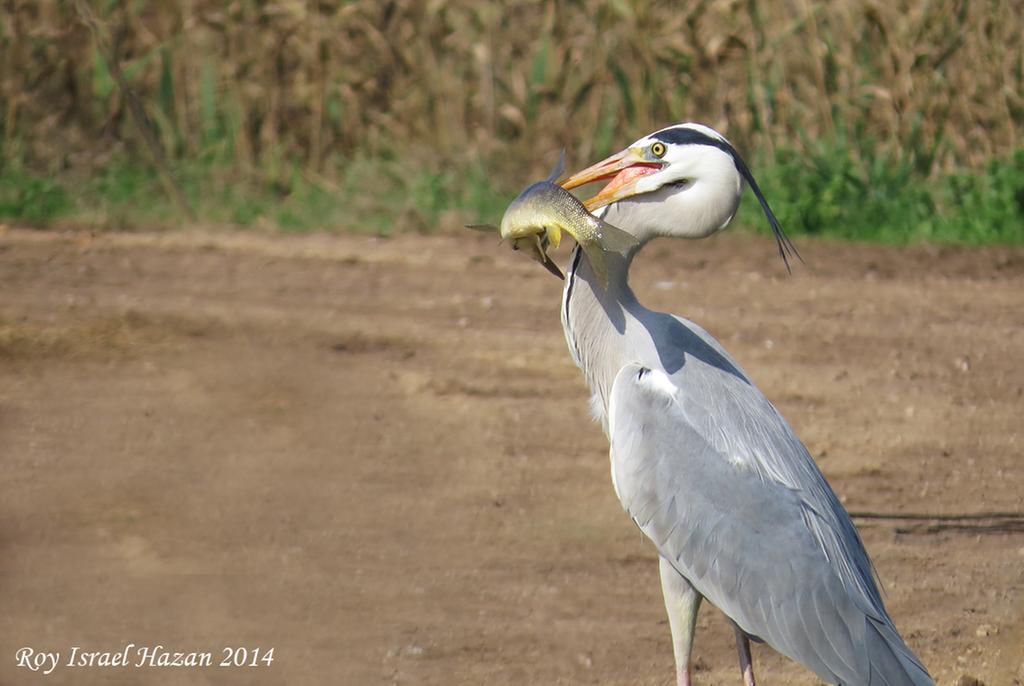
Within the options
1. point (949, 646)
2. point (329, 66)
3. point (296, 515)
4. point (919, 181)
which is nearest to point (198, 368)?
point (296, 515)

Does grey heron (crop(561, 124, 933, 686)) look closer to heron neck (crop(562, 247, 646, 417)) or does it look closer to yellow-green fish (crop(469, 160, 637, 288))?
heron neck (crop(562, 247, 646, 417))

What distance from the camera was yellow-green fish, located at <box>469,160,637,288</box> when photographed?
12.9ft

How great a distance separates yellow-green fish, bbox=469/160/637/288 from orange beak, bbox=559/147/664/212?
0.23 metres

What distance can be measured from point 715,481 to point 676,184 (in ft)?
2.73

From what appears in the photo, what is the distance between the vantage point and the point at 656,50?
33.7 feet

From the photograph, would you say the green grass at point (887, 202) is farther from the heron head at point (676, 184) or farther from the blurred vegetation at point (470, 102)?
the heron head at point (676, 184)

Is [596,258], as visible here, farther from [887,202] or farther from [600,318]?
[887,202]

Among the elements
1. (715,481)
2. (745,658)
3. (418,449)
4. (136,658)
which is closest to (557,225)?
(715,481)

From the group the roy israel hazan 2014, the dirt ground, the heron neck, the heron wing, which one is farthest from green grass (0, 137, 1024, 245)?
the heron wing

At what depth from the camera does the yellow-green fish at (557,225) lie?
3943 millimetres

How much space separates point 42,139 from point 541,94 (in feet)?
11.2

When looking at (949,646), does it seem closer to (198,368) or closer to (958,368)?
(958,368)

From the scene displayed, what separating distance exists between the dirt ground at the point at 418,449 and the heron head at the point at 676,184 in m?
1.39

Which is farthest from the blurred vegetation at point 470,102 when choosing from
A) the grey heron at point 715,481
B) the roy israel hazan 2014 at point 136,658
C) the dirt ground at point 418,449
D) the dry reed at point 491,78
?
the grey heron at point 715,481
